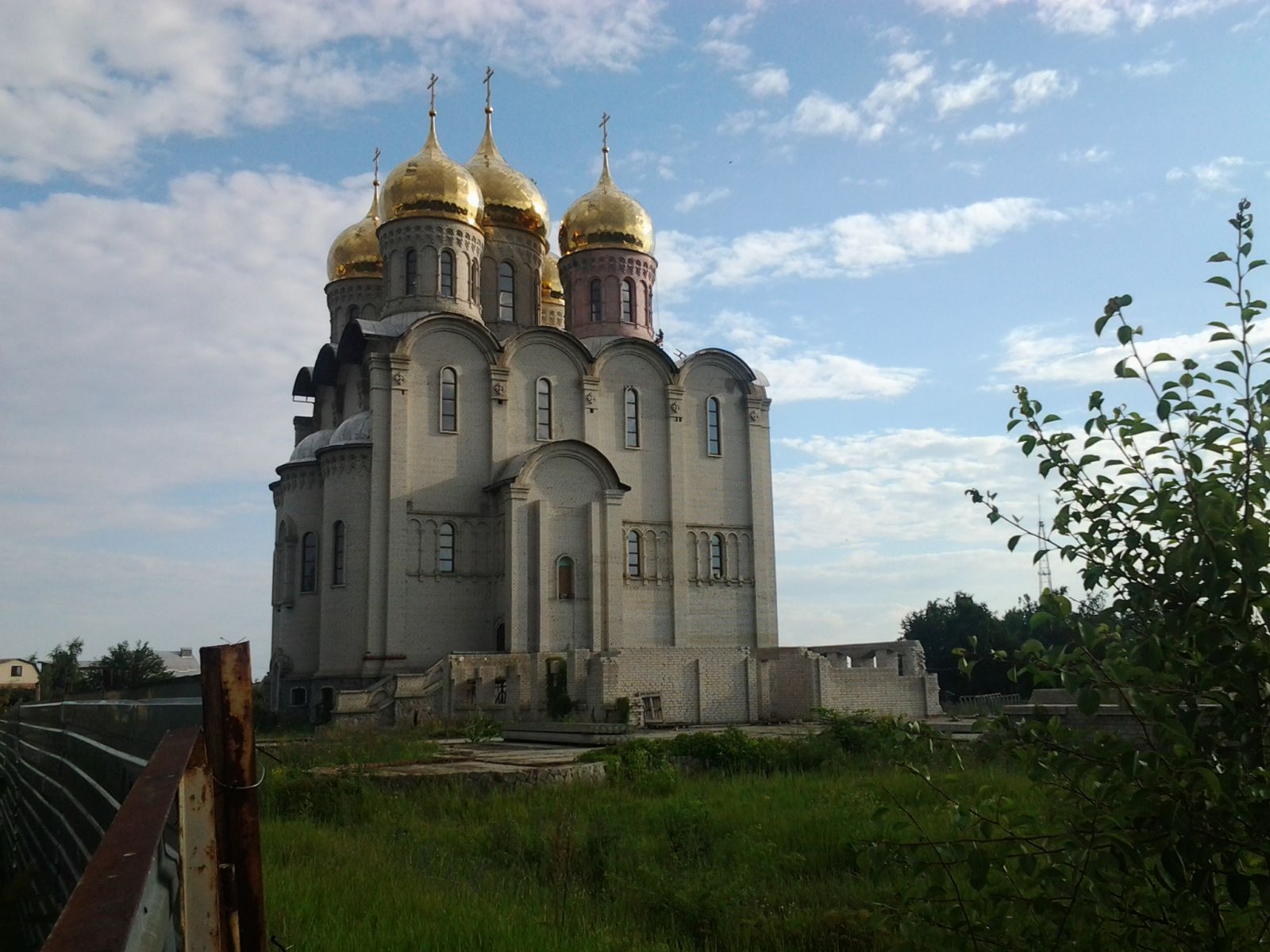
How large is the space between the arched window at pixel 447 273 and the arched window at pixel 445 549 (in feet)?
20.1

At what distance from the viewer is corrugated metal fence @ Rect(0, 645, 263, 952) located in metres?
1.46

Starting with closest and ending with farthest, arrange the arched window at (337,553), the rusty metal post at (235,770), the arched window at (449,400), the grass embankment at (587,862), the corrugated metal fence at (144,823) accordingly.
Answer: the corrugated metal fence at (144,823) → the rusty metal post at (235,770) → the grass embankment at (587,862) → the arched window at (337,553) → the arched window at (449,400)

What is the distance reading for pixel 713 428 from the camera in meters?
30.3

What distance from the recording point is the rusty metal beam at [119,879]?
1299 millimetres

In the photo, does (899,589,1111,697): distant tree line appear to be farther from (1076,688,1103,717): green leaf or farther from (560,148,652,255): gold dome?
(1076,688,1103,717): green leaf

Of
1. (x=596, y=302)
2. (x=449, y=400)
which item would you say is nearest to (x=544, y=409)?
(x=449, y=400)

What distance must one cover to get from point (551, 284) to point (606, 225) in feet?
14.2

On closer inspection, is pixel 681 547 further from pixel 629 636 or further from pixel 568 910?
pixel 568 910

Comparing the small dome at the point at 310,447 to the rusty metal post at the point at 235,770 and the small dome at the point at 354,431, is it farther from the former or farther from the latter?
→ the rusty metal post at the point at 235,770

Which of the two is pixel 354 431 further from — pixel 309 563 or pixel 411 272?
pixel 411 272

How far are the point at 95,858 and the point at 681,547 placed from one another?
27.4 meters

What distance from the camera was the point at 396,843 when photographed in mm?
7773

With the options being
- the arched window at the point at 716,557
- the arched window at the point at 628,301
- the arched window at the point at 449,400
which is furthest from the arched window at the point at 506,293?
the arched window at the point at 716,557

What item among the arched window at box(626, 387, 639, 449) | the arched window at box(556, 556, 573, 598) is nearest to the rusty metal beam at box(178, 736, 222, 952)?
the arched window at box(556, 556, 573, 598)
